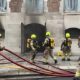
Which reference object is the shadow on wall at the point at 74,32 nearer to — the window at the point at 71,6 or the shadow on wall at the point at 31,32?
the window at the point at 71,6

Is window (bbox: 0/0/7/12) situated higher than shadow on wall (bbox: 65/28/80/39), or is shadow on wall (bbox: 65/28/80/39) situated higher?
window (bbox: 0/0/7/12)

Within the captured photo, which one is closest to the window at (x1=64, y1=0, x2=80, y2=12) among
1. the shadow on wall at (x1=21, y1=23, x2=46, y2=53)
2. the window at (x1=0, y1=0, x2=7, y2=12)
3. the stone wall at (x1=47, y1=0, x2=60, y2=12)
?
the stone wall at (x1=47, y1=0, x2=60, y2=12)

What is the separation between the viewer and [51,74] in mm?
16859

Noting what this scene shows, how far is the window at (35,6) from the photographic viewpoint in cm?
→ 2663

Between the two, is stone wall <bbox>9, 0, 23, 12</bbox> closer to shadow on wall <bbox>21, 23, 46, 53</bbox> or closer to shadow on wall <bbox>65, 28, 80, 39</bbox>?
shadow on wall <bbox>21, 23, 46, 53</bbox>

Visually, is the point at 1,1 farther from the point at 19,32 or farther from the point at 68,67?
the point at 68,67

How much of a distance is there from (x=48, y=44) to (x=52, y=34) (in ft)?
17.5

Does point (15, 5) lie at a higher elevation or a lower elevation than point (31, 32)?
higher

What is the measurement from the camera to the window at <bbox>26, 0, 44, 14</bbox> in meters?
26.6

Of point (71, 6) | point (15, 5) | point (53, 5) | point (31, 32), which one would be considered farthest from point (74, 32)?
point (15, 5)

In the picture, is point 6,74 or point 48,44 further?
point 48,44

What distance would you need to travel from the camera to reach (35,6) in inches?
1055

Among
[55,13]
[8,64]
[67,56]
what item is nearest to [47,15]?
[55,13]

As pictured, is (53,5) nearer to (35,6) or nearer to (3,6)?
(35,6)
